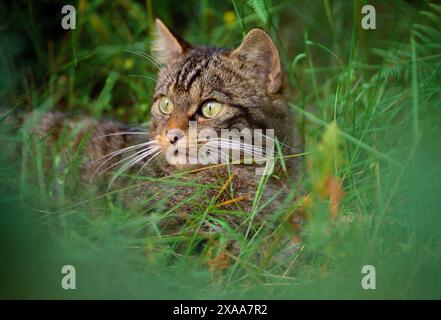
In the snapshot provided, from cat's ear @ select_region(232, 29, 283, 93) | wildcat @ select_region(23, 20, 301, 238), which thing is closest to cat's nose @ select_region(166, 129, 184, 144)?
wildcat @ select_region(23, 20, 301, 238)

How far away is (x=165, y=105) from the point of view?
3414 millimetres

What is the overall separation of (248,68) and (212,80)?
227 millimetres

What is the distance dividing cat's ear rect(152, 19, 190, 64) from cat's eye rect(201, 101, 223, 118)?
1.83 feet

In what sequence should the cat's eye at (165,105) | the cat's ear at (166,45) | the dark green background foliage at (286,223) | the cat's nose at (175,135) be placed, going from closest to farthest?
1. the dark green background foliage at (286,223)
2. the cat's nose at (175,135)
3. the cat's eye at (165,105)
4. the cat's ear at (166,45)

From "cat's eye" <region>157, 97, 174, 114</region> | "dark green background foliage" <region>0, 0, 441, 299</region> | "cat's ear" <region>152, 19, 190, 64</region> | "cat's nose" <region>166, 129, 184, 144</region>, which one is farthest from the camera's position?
"cat's ear" <region>152, 19, 190, 64</region>

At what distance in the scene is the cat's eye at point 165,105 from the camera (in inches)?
132

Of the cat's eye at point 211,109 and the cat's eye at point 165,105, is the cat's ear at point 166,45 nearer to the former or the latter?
the cat's eye at point 165,105

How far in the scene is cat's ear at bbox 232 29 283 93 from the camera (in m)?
3.18

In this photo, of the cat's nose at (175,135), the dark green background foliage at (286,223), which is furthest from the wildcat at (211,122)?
the dark green background foliage at (286,223)

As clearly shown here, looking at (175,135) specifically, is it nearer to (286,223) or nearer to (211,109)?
(211,109)

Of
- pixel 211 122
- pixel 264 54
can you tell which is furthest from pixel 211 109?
pixel 264 54

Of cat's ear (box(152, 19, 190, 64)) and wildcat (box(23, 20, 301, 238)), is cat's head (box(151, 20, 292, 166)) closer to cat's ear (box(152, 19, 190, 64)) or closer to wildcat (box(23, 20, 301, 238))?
wildcat (box(23, 20, 301, 238))
